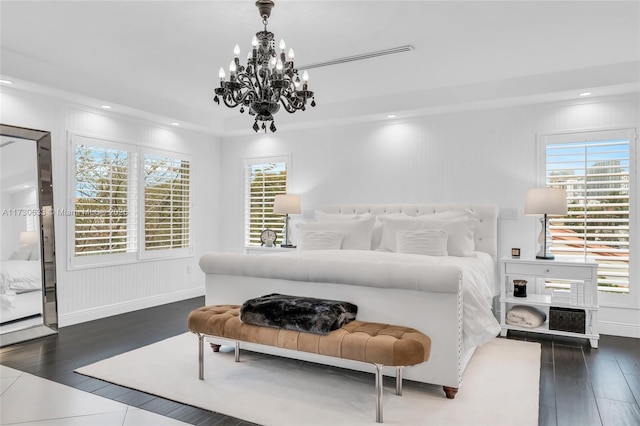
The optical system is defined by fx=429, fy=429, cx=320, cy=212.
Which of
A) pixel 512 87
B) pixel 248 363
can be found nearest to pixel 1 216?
pixel 248 363

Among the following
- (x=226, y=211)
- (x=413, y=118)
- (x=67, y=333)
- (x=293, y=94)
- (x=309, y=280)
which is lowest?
(x=67, y=333)

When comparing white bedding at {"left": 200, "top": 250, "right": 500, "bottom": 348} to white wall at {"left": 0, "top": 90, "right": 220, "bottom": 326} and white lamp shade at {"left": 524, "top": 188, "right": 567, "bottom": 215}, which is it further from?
white wall at {"left": 0, "top": 90, "right": 220, "bottom": 326}

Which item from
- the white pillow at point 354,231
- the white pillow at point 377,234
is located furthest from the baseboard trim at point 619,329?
the white pillow at point 354,231

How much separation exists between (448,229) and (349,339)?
228 cm

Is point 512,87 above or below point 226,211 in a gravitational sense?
above

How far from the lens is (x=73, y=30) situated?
10.8 ft

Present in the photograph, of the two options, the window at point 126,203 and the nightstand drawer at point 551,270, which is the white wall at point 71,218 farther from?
the nightstand drawer at point 551,270

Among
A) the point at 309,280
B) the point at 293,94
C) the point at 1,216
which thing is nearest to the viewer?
the point at 293,94

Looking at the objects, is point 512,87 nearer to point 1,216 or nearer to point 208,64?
point 208,64

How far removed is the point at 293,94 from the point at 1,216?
3.06m

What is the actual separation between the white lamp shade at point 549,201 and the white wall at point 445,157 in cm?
49

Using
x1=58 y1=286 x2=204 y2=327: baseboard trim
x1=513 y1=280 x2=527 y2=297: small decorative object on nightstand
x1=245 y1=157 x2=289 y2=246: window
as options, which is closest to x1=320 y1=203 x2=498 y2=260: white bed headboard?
x1=513 y1=280 x2=527 y2=297: small decorative object on nightstand

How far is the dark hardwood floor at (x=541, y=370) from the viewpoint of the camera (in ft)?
8.21

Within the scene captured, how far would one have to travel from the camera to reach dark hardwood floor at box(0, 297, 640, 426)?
2.50 m
